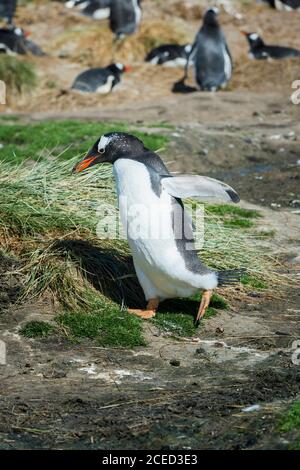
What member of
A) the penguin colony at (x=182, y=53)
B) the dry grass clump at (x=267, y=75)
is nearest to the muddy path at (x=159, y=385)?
the penguin colony at (x=182, y=53)

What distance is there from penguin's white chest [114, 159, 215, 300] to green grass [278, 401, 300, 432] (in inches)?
62.2

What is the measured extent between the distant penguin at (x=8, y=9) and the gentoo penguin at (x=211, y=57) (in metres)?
3.88

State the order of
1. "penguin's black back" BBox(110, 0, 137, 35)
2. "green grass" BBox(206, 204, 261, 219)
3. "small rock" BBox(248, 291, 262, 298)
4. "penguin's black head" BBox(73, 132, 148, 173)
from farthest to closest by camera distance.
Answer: "penguin's black back" BBox(110, 0, 137, 35)
"green grass" BBox(206, 204, 261, 219)
"small rock" BBox(248, 291, 262, 298)
"penguin's black head" BBox(73, 132, 148, 173)

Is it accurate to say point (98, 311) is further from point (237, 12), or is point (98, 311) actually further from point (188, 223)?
point (237, 12)

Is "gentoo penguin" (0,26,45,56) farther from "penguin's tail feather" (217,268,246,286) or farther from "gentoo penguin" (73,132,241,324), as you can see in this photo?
"penguin's tail feather" (217,268,246,286)

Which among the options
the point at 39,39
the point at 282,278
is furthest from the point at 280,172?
the point at 39,39

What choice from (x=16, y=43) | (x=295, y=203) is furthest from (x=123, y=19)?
(x=295, y=203)

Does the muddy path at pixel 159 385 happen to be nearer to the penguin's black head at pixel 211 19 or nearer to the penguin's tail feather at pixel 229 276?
the penguin's tail feather at pixel 229 276

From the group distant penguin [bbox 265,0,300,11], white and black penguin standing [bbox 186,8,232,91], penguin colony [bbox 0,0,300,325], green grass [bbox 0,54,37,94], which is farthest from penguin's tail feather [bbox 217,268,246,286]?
distant penguin [bbox 265,0,300,11]

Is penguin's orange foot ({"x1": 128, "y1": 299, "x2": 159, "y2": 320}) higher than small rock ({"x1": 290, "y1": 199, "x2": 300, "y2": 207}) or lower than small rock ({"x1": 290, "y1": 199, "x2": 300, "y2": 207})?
higher

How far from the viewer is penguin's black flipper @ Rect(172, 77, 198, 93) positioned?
49.5 feet

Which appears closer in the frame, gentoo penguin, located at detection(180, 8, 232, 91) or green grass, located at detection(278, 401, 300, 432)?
green grass, located at detection(278, 401, 300, 432)

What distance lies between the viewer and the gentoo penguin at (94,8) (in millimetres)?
17859

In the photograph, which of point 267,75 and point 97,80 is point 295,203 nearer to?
point 97,80
